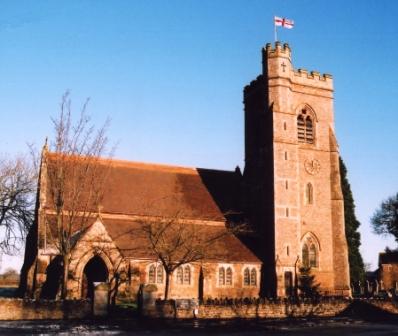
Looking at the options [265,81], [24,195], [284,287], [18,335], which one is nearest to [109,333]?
[18,335]

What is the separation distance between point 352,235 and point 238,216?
14.7m

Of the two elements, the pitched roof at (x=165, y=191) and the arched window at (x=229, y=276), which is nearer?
the arched window at (x=229, y=276)

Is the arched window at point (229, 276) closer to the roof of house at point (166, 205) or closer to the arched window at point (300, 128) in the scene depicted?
the roof of house at point (166, 205)

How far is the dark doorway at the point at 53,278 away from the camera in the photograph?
33406 millimetres

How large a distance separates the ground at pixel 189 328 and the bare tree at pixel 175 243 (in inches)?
211

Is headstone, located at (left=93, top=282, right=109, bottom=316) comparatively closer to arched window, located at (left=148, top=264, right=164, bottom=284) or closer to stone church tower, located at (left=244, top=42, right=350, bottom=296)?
arched window, located at (left=148, top=264, right=164, bottom=284)

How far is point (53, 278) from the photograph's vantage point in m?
34.0

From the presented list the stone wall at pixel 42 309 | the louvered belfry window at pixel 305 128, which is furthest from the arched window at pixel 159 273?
the louvered belfry window at pixel 305 128

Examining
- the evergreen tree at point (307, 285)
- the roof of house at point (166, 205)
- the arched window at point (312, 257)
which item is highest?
the roof of house at point (166, 205)

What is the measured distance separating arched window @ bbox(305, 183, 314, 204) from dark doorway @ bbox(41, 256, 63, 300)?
2156cm

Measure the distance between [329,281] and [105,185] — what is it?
21025mm

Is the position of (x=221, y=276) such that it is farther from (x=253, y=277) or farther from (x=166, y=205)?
(x=166, y=205)

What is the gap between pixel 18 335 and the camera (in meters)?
19.9

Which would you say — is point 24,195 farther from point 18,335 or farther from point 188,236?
point 18,335
